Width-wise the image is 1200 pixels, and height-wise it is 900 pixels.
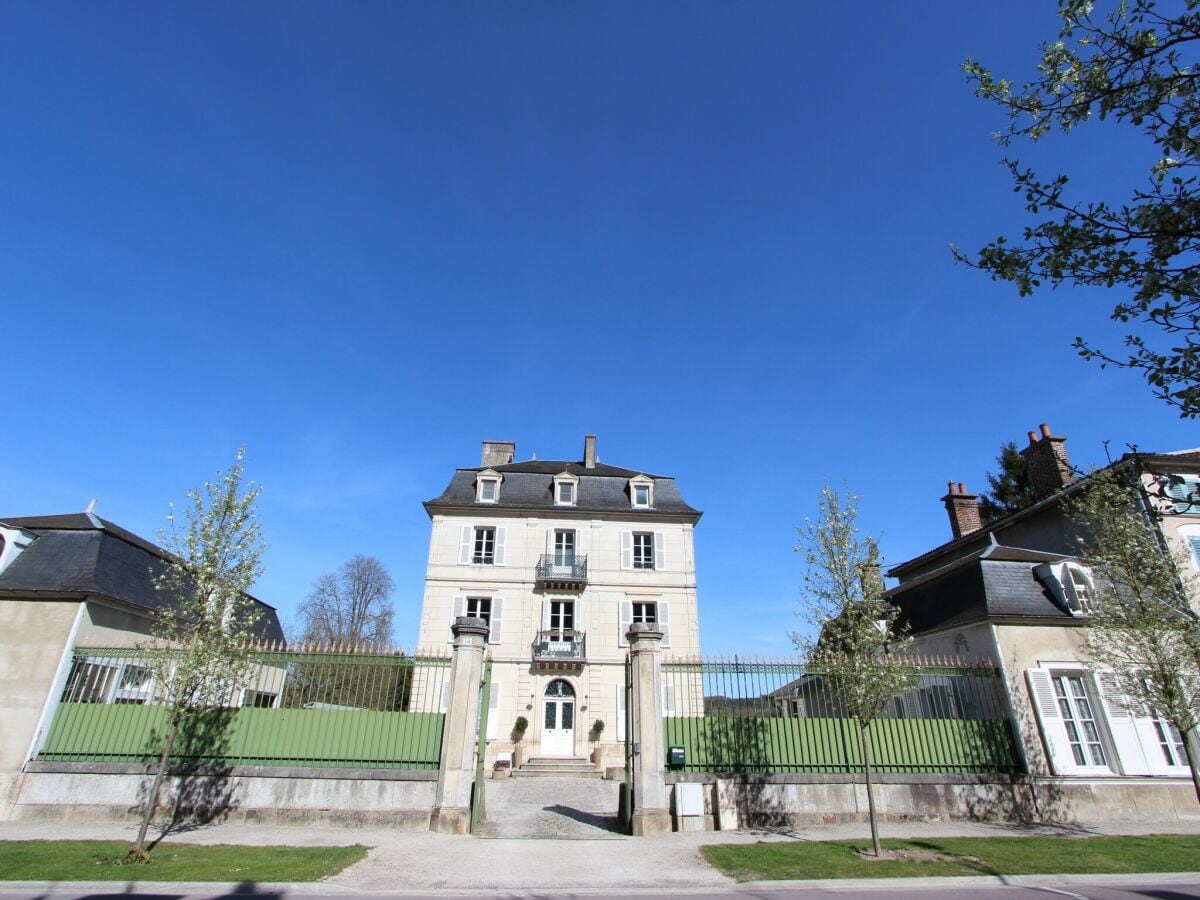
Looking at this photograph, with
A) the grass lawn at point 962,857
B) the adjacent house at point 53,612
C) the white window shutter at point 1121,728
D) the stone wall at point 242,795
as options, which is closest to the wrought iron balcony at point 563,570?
the adjacent house at point 53,612

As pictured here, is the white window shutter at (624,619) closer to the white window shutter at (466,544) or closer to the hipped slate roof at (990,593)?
the white window shutter at (466,544)

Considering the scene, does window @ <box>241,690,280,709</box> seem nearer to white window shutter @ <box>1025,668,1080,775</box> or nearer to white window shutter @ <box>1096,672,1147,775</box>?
white window shutter @ <box>1025,668,1080,775</box>

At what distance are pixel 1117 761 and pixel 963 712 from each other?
3014 millimetres

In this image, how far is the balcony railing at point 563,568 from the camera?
957 inches

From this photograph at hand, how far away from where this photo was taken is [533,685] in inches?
894

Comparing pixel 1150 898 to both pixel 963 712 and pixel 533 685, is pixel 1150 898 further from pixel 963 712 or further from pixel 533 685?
pixel 533 685

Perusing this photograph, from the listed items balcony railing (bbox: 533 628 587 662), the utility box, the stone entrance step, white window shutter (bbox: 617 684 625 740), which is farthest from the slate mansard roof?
the utility box

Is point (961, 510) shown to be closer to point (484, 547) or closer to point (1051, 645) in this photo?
point (1051, 645)

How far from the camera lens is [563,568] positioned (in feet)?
81.5

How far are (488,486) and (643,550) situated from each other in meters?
7.31

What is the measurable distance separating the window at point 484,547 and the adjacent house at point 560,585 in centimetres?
6

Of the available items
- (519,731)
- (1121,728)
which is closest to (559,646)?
(519,731)

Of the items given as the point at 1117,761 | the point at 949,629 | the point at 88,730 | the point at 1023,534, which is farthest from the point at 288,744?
the point at 1023,534

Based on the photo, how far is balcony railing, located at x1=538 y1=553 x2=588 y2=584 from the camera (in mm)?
24297
